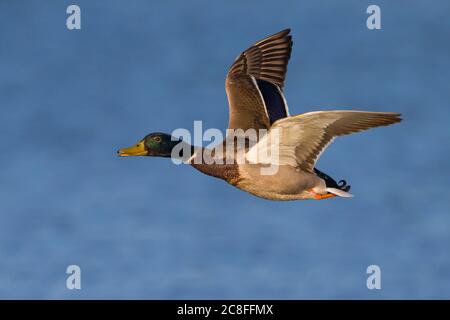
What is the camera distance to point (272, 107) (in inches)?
524

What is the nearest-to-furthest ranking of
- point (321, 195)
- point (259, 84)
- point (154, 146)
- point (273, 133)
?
1. point (273, 133)
2. point (321, 195)
3. point (154, 146)
4. point (259, 84)

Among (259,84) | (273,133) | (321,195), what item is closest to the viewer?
(273,133)

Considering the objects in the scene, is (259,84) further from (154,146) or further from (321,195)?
A: (321,195)

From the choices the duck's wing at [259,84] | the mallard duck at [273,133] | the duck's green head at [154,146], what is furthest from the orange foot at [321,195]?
the duck's green head at [154,146]

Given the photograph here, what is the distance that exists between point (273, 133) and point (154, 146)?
242 centimetres

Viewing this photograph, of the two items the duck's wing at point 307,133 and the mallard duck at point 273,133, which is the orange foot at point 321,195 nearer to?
the mallard duck at point 273,133

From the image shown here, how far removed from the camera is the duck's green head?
42.0ft

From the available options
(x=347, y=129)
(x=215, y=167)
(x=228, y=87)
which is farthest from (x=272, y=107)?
(x=347, y=129)

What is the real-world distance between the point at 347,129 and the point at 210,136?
8.56ft

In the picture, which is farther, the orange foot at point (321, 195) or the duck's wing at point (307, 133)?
the orange foot at point (321, 195)

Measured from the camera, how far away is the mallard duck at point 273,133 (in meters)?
10.6

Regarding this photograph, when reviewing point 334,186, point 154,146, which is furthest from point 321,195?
point 154,146

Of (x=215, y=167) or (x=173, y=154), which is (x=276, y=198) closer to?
(x=215, y=167)

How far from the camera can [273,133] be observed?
10.9 m
